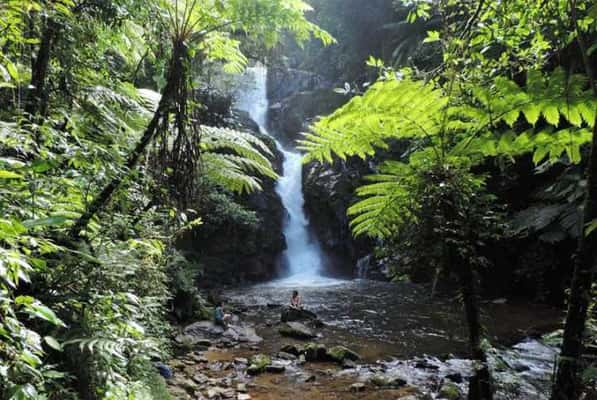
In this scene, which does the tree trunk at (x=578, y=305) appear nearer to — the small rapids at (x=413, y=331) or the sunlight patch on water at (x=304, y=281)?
the small rapids at (x=413, y=331)

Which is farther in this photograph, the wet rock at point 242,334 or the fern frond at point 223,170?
the wet rock at point 242,334

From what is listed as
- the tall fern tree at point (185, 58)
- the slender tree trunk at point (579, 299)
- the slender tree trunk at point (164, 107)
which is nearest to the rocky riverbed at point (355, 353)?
the slender tree trunk at point (579, 299)

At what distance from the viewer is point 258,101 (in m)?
24.2

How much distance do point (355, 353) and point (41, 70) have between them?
570cm

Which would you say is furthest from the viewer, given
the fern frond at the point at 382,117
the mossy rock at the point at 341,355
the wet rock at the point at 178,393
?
the mossy rock at the point at 341,355

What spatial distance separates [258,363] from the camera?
5.64m

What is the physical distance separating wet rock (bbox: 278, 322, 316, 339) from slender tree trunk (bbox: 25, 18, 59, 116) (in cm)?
611

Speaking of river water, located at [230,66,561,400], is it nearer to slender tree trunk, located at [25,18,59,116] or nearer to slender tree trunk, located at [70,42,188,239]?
slender tree trunk, located at [70,42,188,239]

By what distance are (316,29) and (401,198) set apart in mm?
1341

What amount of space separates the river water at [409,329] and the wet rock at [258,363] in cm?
42

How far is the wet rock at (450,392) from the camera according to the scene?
4520mm

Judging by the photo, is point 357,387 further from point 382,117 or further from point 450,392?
point 382,117

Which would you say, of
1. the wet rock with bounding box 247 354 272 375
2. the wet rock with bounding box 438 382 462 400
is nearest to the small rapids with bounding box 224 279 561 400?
the wet rock with bounding box 438 382 462 400

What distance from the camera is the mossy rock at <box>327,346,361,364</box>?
598cm
